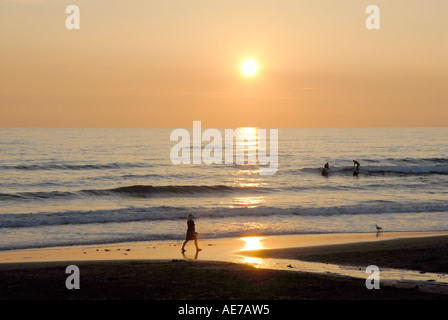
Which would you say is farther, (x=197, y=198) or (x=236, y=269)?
(x=197, y=198)

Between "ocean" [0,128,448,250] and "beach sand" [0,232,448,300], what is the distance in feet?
10.9

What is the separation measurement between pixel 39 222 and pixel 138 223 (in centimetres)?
536

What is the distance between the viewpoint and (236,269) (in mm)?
15812

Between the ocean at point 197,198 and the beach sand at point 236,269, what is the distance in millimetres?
3330

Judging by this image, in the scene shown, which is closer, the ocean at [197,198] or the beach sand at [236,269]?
the beach sand at [236,269]

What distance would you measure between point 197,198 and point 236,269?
88.8ft

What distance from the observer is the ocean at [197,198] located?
27438 mm

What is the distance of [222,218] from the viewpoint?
103ft

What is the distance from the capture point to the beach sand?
12727 millimetres

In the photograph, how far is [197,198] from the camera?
42750 mm

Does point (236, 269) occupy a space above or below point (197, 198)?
below

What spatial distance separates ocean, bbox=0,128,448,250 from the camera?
27.4 m

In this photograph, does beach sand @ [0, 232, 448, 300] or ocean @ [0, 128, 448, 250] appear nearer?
beach sand @ [0, 232, 448, 300]
